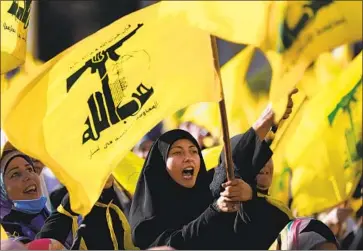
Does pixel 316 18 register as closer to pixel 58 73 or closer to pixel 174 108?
pixel 174 108

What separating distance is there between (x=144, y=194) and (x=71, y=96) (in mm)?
621

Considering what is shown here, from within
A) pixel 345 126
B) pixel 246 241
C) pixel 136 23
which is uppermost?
pixel 136 23

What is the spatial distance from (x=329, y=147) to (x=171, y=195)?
1.03 metres

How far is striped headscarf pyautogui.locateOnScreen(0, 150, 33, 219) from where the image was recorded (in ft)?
27.1

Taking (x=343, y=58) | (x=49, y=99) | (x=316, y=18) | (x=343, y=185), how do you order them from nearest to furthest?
(x=316, y=18) < (x=49, y=99) < (x=343, y=185) < (x=343, y=58)

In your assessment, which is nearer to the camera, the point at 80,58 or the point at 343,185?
the point at 80,58

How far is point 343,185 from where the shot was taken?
8.41 metres

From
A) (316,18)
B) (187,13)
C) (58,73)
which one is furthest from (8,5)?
(316,18)

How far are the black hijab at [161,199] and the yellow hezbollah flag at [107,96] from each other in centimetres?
23

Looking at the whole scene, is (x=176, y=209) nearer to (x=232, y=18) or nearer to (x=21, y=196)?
(x=21, y=196)

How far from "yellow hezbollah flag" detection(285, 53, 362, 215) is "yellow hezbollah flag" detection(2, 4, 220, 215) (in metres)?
0.84

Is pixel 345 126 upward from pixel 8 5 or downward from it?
downward

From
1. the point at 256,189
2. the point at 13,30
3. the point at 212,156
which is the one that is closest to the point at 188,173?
the point at 256,189

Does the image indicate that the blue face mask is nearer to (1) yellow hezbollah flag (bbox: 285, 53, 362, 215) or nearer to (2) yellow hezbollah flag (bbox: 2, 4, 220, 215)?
(2) yellow hezbollah flag (bbox: 2, 4, 220, 215)
